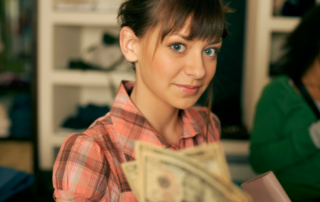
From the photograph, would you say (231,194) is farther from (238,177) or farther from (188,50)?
(238,177)

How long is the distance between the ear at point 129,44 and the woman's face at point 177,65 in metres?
0.02

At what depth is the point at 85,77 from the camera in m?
1.70

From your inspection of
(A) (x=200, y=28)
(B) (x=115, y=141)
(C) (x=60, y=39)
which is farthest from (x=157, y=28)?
(C) (x=60, y=39)

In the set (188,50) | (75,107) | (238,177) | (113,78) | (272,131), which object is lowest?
(238,177)

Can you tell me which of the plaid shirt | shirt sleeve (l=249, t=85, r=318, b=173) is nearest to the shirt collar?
the plaid shirt

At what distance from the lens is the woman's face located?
1.64 feet

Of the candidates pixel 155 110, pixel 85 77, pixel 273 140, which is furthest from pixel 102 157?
pixel 85 77

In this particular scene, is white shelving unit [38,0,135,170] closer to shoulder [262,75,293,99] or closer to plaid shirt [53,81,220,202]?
shoulder [262,75,293,99]

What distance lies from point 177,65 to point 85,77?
1.27 meters

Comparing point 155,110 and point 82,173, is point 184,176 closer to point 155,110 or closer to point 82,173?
point 82,173

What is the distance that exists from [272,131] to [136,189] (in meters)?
1.01

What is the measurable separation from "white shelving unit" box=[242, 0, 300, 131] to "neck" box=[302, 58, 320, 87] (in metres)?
0.41

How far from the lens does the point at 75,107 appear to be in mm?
1983

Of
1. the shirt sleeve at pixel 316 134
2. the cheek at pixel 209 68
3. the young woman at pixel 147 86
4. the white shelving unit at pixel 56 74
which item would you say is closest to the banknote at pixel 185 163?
the young woman at pixel 147 86
